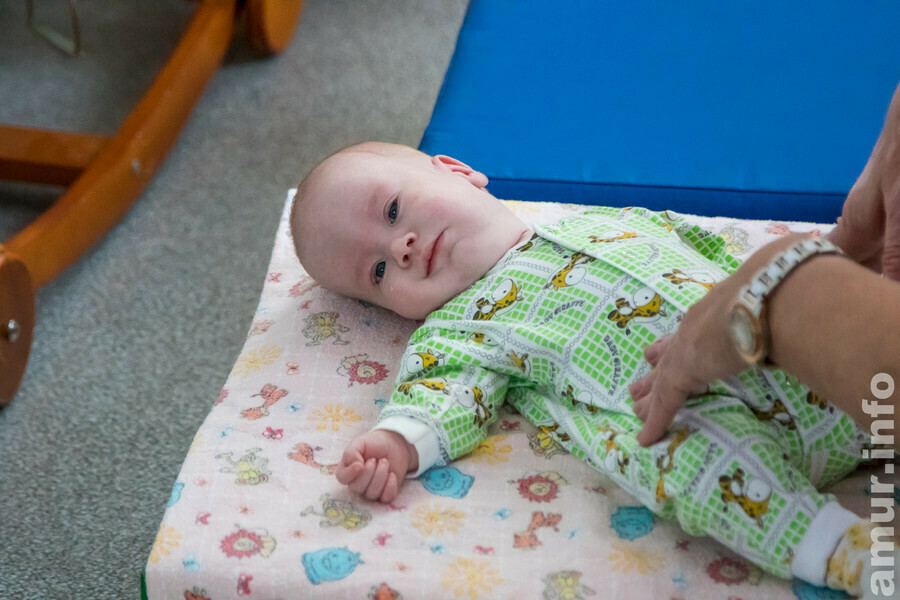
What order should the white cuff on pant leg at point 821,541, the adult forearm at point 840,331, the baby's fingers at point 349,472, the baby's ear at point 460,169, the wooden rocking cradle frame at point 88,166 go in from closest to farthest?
1. the adult forearm at point 840,331
2. the white cuff on pant leg at point 821,541
3. the baby's fingers at point 349,472
4. the baby's ear at point 460,169
5. the wooden rocking cradle frame at point 88,166

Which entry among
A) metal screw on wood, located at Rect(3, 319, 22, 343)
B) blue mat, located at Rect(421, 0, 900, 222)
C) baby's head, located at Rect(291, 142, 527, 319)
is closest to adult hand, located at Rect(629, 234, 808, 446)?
baby's head, located at Rect(291, 142, 527, 319)

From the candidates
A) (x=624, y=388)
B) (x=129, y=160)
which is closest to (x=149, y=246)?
(x=129, y=160)

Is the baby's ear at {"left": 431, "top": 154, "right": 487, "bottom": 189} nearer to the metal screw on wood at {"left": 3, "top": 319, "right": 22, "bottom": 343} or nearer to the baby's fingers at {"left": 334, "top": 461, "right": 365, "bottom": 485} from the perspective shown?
the baby's fingers at {"left": 334, "top": 461, "right": 365, "bottom": 485}

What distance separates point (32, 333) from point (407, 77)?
1330mm

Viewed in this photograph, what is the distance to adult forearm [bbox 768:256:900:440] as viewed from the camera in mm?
552

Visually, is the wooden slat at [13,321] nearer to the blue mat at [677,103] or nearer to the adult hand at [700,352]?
the blue mat at [677,103]

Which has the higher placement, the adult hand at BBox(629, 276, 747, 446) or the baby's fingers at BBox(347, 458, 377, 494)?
the adult hand at BBox(629, 276, 747, 446)

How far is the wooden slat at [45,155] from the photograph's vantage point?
6.31 feet

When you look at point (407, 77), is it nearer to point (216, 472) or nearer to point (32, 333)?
point (32, 333)

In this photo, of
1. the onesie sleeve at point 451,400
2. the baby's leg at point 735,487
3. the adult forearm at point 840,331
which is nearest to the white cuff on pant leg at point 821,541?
the baby's leg at point 735,487

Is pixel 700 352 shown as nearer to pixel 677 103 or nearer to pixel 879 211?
pixel 879 211

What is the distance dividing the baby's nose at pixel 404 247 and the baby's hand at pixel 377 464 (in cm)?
26

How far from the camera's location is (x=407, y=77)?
2490 mm

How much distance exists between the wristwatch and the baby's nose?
1.81 feet
